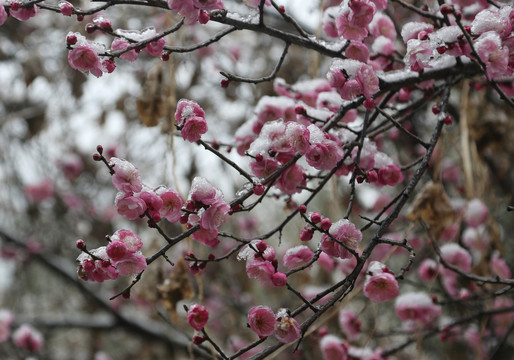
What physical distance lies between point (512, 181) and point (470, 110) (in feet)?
3.40

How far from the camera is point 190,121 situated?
0.84 metres

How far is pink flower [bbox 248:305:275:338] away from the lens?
79 centimetres

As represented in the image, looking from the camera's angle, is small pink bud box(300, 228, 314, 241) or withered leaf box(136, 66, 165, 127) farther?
withered leaf box(136, 66, 165, 127)

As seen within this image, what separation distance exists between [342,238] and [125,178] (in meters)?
0.35

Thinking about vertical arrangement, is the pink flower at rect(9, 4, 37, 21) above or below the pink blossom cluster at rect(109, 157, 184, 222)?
above

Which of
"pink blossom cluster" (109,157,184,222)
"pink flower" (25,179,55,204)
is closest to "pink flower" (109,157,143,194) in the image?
"pink blossom cluster" (109,157,184,222)

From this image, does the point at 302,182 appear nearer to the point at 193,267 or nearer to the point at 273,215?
the point at 193,267

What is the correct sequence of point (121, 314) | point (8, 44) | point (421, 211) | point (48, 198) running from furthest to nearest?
point (48, 198) → point (8, 44) → point (121, 314) → point (421, 211)

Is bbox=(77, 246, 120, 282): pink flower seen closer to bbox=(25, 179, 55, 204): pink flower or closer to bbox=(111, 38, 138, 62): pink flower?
bbox=(111, 38, 138, 62): pink flower

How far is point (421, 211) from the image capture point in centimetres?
123

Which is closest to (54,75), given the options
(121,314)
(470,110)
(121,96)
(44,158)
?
(44,158)

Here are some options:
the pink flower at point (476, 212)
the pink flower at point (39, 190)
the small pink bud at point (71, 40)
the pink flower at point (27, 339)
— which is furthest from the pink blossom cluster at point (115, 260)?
the pink flower at point (39, 190)

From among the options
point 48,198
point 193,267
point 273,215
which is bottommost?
point 273,215

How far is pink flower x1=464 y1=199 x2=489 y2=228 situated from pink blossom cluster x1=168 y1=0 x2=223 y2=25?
44.5 inches
